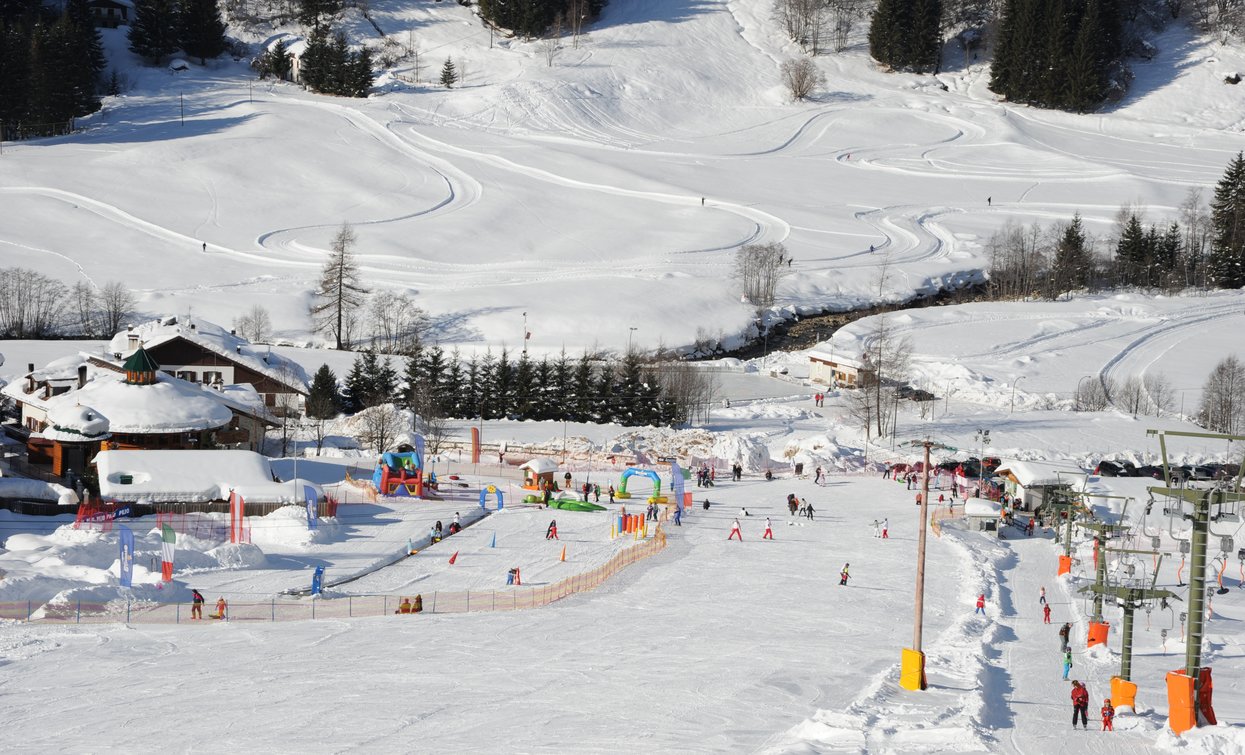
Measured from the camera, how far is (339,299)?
60125 millimetres

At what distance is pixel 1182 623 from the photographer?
25656mm

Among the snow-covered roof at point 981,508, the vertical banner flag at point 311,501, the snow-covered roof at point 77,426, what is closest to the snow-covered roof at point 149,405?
the snow-covered roof at point 77,426

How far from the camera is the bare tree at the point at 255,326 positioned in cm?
5925

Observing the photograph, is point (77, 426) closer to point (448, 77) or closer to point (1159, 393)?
point (1159, 393)

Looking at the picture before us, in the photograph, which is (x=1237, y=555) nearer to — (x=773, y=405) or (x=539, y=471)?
(x=539, y=471)

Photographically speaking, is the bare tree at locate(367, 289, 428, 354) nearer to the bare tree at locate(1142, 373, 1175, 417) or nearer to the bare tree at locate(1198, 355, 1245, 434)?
the bare tree at locate(1142, 373, 1175, 417)

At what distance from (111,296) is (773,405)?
2964 centimetres

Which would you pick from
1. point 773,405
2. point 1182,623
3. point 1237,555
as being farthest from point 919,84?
point 1182,623

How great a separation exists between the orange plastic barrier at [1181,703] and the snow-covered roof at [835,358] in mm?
37134

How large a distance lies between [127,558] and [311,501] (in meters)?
6.57

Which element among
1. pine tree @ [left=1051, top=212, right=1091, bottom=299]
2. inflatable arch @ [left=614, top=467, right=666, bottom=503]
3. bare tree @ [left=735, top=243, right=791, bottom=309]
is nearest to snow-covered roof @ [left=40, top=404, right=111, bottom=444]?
inflatable arch @ [left=614, top=467, right=666, bottom=503]

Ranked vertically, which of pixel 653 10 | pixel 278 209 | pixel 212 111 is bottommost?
pixel 278 209

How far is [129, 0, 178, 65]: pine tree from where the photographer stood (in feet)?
316

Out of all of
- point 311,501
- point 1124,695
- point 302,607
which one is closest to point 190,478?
point 311,501
